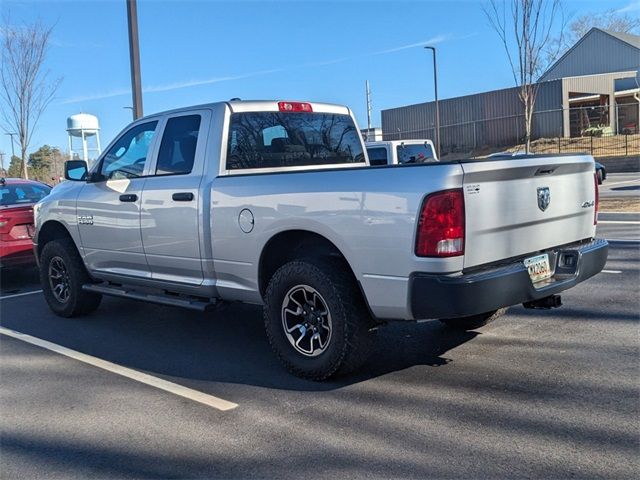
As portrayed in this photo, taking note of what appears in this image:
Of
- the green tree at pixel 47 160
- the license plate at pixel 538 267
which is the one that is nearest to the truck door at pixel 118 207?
the license plate at pixel 538 267

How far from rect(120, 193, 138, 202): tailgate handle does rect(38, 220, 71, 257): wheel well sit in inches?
54.8

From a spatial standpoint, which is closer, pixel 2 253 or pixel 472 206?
pixel 472 206

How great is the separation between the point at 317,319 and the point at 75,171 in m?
3.54

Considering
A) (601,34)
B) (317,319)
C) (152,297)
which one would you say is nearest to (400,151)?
(152,297)

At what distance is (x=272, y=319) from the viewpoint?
15.1 feet

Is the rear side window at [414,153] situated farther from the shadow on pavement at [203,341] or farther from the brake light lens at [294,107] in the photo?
the brake light lens at [294,107]

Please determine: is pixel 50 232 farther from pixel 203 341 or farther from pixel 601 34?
pixel 601 34

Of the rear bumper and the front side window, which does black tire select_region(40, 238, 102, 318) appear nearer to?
the front side window

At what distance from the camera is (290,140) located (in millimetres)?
5562

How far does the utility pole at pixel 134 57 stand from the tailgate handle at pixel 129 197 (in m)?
5.77

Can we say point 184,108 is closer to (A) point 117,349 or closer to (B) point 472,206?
(A) point 117,349

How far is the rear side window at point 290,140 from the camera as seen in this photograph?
Result: 5230mm

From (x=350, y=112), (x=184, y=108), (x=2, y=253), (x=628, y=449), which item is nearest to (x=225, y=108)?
(x=184, y=108)

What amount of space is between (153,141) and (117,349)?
1.94 metres
